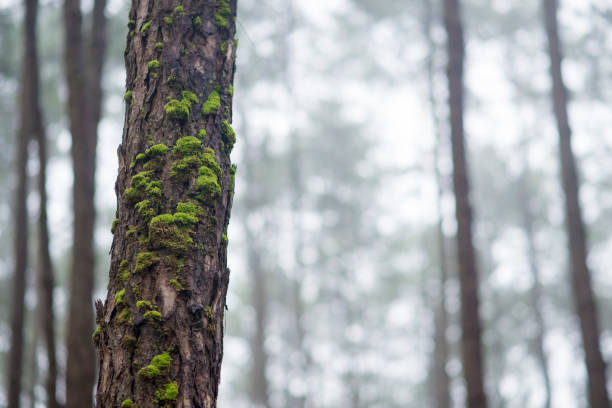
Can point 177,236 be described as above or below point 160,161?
below

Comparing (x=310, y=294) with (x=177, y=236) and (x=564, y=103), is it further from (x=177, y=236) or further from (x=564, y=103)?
(x=177, y=236)

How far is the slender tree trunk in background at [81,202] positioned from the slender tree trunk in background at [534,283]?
59.6 ft

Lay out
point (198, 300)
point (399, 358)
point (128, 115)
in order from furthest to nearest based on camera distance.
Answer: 1. point (399, 358)
2. point (128, 115)
3. point (198, 300)

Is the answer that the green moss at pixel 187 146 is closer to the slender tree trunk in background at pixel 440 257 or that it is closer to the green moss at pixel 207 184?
the green moss at pixel 207 184

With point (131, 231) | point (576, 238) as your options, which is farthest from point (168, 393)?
point (576, 238)

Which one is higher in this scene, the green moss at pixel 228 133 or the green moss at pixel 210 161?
the green moss at pixel 228 133

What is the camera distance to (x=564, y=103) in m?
9.18

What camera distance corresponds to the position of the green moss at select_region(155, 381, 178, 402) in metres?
2.14

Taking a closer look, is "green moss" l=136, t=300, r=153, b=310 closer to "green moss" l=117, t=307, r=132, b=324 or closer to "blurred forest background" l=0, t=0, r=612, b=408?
"green moss" l=117, t=307, r=132, b=324

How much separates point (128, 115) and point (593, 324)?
7524 millimetres

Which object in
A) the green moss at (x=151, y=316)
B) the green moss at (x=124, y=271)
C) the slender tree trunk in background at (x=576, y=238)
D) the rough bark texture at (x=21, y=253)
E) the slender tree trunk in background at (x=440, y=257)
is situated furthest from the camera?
the slender tree trunk in background at (x=440, y=257)

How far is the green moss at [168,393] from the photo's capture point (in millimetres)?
2139

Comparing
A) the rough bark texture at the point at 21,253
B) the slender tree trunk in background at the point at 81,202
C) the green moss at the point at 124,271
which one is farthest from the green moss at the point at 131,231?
the rough bark texture at the point at 21,253

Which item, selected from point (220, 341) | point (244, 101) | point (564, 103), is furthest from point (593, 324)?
point (244, 101)
